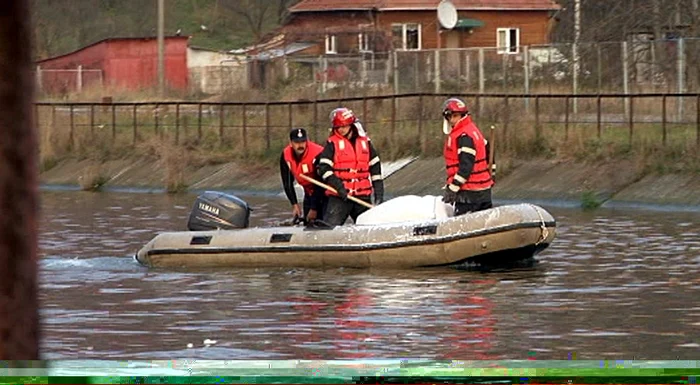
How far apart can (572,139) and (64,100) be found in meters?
21.9

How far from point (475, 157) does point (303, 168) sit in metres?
2.00

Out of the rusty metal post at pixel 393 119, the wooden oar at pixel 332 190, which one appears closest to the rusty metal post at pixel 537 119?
the rusty metal post at pixel 393 119

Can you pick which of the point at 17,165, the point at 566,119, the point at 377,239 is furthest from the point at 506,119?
the point at 17,165

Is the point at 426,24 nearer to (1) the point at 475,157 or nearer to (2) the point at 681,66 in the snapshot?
(2) the point at 681,66

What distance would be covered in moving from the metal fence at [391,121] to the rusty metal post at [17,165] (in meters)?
23.8

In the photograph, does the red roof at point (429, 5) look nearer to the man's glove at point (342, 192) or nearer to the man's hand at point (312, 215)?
the man's hand at point (312, 215)

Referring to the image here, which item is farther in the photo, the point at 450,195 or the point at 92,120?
the point at 92,120

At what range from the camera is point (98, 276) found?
803 inches

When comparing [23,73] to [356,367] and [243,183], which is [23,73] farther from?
[243,183]

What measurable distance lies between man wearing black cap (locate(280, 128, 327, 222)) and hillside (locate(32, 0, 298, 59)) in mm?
54005

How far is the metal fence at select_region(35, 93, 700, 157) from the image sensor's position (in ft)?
107

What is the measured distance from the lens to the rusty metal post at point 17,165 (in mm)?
7191

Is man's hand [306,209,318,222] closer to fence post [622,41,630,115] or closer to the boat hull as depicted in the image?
the boat hull

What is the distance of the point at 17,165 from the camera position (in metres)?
7.20
